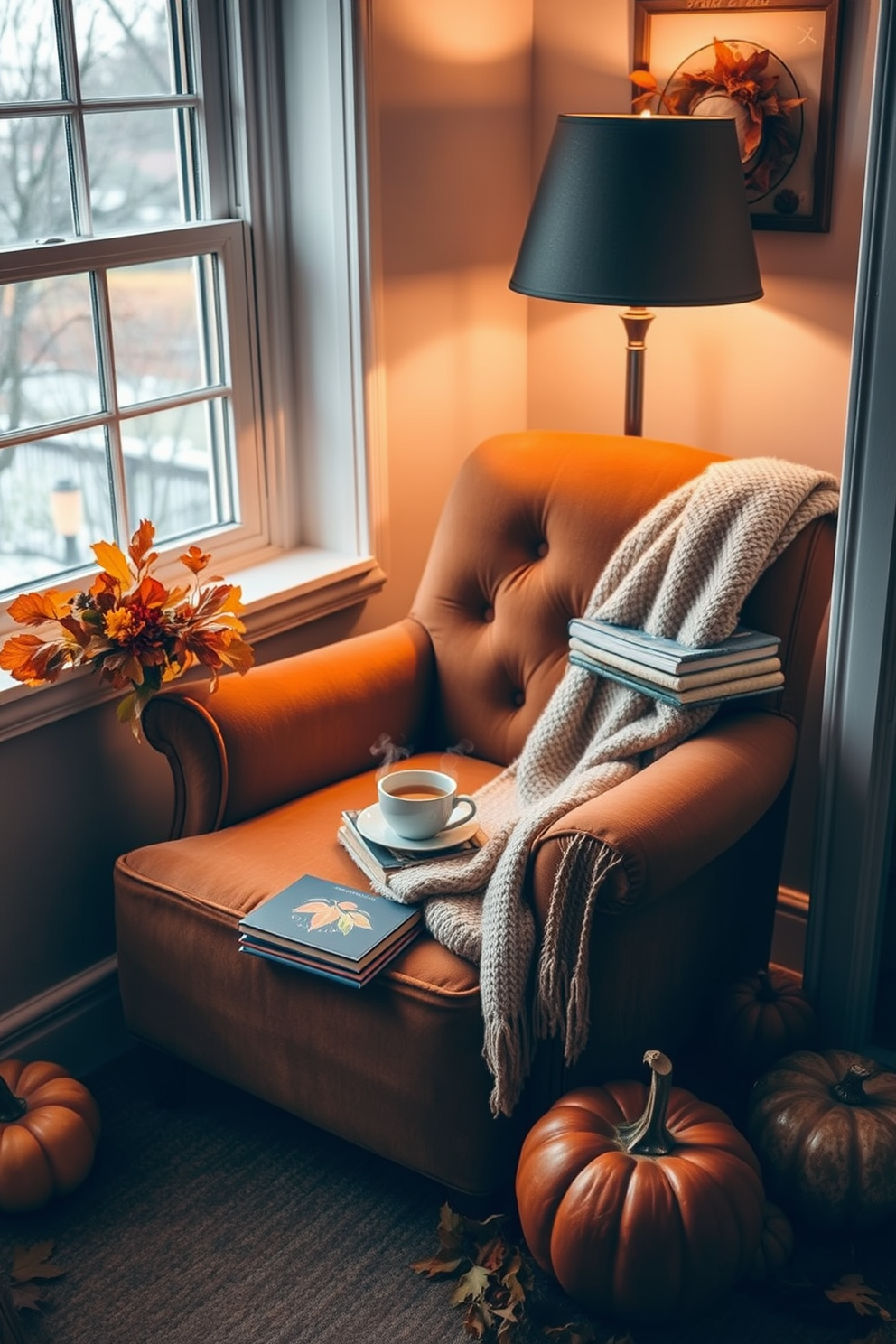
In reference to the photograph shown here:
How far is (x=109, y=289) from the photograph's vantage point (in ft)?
7.71

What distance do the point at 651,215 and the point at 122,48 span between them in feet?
3.00

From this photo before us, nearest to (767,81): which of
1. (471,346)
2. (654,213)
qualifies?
(654,213)

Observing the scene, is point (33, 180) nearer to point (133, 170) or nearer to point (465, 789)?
point (133, 170)

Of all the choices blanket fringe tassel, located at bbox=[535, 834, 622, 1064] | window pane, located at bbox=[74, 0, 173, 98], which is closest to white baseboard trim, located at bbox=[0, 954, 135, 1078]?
blanket fringe tassel, located at bbox=[535, 834, 622, 1064]

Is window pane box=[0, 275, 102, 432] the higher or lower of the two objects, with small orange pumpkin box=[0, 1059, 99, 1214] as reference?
higher

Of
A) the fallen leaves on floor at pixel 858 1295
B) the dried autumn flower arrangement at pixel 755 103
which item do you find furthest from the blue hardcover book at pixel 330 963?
the dried autumn flower arrangement at pixel 755 103

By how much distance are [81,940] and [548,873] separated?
3.19 ft

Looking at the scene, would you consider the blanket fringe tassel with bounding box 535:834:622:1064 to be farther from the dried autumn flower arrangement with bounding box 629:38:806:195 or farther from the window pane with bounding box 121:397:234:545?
the dried autumn flower arrangement with bounding box 629:38:806:195

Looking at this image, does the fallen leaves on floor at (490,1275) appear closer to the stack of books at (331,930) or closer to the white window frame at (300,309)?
the stack of books at (331,930)

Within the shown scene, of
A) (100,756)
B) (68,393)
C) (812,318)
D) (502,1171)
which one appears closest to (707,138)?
(812,318)

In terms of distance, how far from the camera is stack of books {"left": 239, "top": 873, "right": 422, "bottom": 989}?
1.89 metres

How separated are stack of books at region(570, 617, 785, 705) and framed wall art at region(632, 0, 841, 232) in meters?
0.82

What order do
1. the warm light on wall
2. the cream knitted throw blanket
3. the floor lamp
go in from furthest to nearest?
the warm light on wall < the floor lamp < the cream knitted throw blanket

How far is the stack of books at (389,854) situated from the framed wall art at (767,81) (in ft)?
4.06
